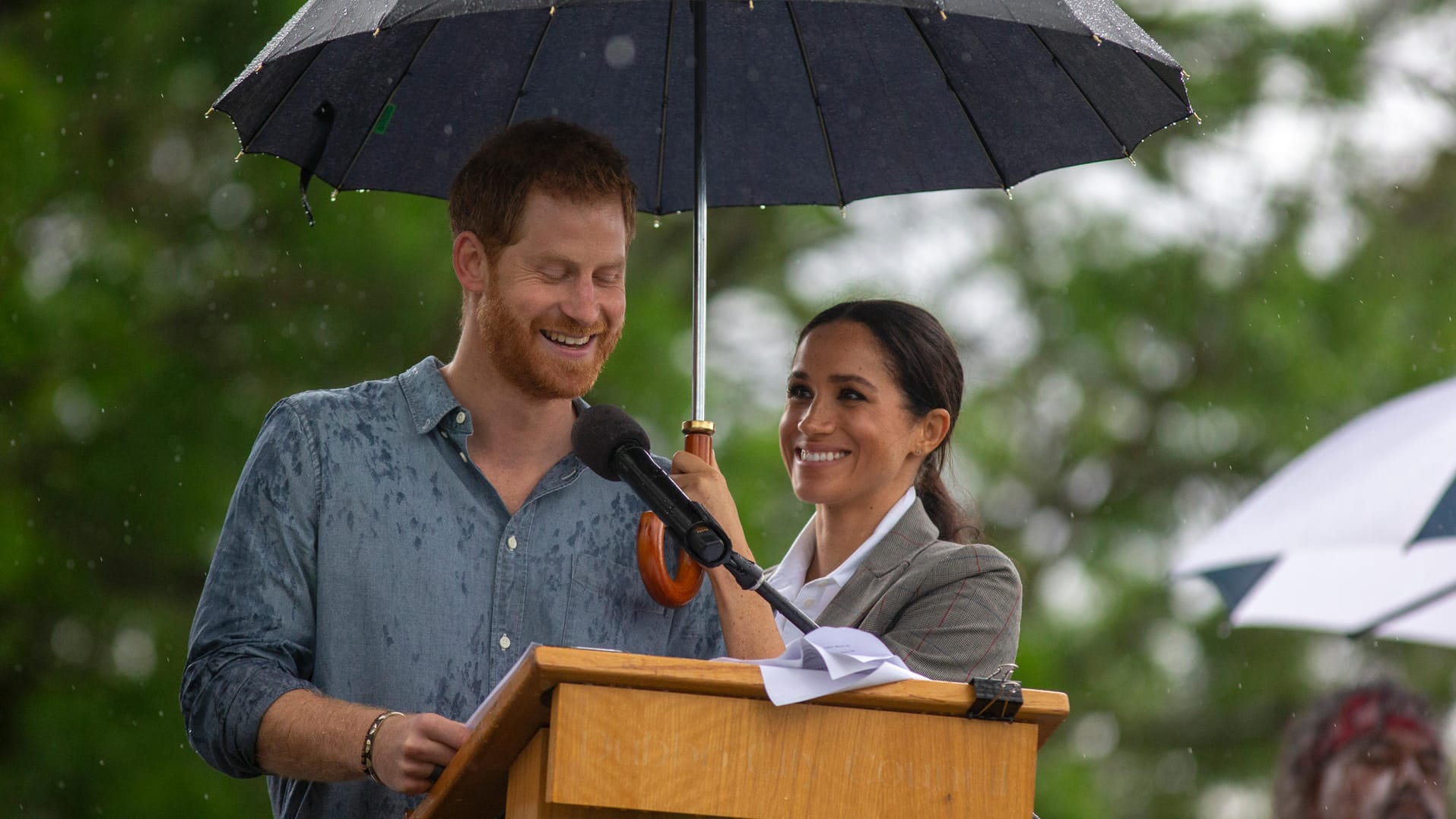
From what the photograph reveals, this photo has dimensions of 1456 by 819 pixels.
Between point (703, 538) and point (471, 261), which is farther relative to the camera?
point (471, 261)

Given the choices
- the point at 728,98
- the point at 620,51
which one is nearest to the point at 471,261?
the point at 620,51

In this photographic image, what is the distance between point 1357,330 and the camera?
12.6m

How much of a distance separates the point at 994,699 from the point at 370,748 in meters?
0.88

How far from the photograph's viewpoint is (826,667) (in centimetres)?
224

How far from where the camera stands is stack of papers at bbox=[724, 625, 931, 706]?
2217mm

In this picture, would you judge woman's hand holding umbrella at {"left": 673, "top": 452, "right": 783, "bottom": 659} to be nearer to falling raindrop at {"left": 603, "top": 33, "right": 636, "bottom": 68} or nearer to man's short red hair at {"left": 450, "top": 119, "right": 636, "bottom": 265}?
man's short red hair at {"left": 450, "top": 119, "right": 636, "bottom": 265}

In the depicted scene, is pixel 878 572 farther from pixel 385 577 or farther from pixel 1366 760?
pixel 1366 760

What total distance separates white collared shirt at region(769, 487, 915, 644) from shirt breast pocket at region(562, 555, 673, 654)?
1.91 feet

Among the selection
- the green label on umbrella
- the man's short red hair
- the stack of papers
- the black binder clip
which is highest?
the green label on umbrella

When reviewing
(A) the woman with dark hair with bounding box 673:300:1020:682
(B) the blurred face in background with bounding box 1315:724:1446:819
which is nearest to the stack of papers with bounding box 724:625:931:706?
(A) the woman with dark hair with bounding box 673:300:1020:682

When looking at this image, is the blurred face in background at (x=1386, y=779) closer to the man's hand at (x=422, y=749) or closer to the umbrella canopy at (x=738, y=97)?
the umbrella canopy at (x=738, y=97)

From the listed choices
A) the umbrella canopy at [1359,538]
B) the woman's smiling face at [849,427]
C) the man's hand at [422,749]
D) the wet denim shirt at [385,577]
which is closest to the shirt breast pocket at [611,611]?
the wet denim shirt at [385,577]

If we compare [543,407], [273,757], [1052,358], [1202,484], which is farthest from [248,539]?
[1202,484]

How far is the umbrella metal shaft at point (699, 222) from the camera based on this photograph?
3480mm
